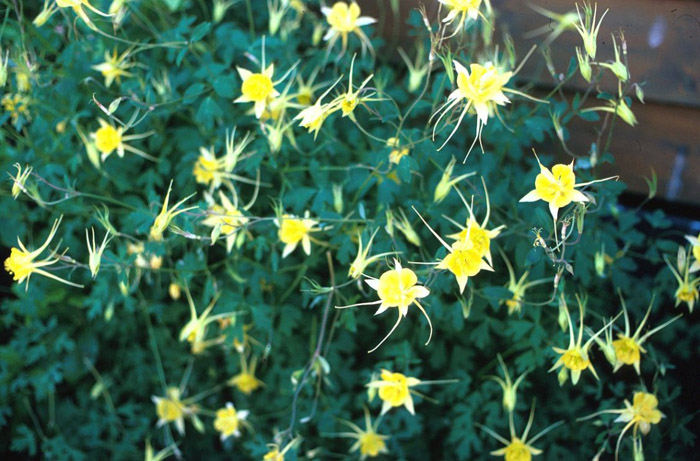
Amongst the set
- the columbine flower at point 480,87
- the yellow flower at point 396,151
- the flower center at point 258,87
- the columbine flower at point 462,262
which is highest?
the columbine flower at point 480,87

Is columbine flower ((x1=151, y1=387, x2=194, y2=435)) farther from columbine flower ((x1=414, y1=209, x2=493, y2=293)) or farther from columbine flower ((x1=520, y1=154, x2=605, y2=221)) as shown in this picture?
columbine flower ((x1=520, y1=154, x2=605, y2=221))

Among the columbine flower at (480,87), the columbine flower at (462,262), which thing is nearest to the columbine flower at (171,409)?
the columbine flower at (462,262)

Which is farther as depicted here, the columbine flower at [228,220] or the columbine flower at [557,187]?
the columbine flower at [228,220]

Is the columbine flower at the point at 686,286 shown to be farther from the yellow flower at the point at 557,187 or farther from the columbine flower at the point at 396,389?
the columbine flower at the point at 396,389

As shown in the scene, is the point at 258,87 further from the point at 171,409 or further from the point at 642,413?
the point at 642,413

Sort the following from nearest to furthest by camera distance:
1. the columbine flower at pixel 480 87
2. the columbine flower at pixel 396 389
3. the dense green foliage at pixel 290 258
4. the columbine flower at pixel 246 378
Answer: the columbine flower at pixel 480 87, the columbine flower at pixel 396 389, the dense green foliage at pixel 290 258, the columbine flower at pixel 246 378

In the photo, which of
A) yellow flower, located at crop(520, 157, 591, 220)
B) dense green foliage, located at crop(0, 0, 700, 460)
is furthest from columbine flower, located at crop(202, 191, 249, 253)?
yellow flower, located at crop(520, 157, 591, 220)
